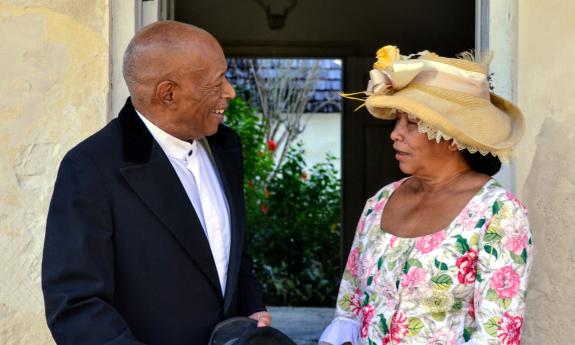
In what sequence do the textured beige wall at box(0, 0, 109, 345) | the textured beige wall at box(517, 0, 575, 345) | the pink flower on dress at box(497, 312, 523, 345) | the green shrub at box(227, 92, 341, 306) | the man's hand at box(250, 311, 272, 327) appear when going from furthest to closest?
the green shrub at box(227, 92, 341, 306) < the textured beige wall at box(0, 0, 109, 345) < the textured beige wall at box(517, 0, 575, 345) < the man's hand at box(250, 311, 272, 327) < the pink flower on dress at box(497, 312, 523, 345)

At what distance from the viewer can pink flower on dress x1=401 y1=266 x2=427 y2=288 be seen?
2424mm

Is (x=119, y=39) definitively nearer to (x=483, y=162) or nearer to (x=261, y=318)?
(x=261, y=318)

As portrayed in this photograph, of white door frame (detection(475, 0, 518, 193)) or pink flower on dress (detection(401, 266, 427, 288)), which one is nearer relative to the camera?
pink flower on dress (detection(401, 266, 427, 288))

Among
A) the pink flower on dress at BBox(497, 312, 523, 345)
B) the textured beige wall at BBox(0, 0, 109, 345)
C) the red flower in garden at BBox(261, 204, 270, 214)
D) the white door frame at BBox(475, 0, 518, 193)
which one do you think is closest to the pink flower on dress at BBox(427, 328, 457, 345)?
the pink flower on dress at BBox(497, 312, 523, 345)

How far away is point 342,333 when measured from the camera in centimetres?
267

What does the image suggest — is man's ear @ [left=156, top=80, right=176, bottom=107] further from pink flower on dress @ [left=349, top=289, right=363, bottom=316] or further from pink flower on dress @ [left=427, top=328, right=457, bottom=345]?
pink flower on dress @ [left=427, top=328, right=457, bottom=345]

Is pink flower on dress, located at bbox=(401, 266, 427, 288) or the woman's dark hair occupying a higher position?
the woman's dark hair

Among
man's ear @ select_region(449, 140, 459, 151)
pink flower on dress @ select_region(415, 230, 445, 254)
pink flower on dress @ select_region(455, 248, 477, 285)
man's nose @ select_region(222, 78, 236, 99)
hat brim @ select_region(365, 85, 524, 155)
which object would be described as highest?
man's nose @ select_region(222, 78, 236, 99)

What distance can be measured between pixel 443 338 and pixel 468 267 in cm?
21

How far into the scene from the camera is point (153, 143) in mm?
2404

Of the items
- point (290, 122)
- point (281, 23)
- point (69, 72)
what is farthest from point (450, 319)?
point (290, 122)

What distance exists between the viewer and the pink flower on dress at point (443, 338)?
2.40m

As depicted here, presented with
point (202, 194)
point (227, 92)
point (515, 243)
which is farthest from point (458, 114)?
point (202, 194)

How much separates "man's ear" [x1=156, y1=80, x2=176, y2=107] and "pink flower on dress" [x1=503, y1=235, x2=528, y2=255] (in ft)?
3.19
